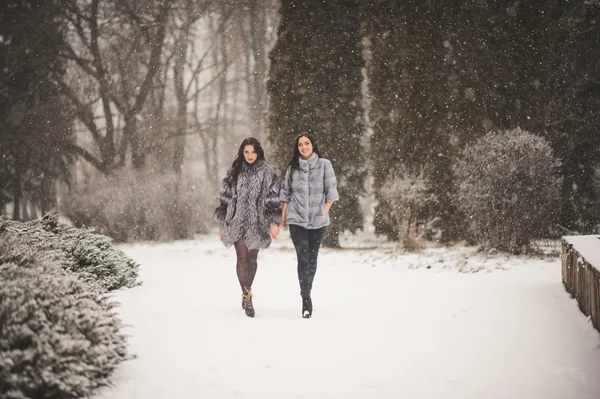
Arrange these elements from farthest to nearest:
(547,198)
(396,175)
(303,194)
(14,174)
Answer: (14,174) → (396,175) → (547,198) → (303,194)

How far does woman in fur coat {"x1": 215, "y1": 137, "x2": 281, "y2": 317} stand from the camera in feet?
19.9

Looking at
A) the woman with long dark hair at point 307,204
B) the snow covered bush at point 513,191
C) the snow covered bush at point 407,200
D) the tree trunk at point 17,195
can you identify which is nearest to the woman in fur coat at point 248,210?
the woman with long dark hair at point 307,204

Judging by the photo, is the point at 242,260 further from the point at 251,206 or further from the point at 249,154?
the point at 249,154

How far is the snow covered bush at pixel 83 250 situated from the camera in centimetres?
716

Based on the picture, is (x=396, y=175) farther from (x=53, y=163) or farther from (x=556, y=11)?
(x=53, y=163)

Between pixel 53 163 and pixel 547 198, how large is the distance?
1611cm

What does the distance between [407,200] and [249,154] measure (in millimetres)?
6770

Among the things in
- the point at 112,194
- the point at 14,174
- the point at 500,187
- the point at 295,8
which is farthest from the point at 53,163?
the point at 500,187

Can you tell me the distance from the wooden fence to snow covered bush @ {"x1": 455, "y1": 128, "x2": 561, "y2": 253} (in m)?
3.13

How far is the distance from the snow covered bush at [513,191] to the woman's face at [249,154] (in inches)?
227

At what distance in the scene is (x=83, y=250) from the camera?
301 inches

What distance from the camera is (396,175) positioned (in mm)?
12469

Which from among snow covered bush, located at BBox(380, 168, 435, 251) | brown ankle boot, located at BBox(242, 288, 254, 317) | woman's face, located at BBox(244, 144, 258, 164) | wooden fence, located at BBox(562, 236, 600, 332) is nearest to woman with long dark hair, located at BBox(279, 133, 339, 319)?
woman's face, located at BBox(244, 144, 258, 164)

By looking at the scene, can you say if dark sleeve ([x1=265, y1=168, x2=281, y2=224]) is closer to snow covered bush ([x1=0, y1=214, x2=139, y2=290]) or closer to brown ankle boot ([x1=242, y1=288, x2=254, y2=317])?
brown ankle boot ([x1=242, y1=288, x2=254, y2=317])
